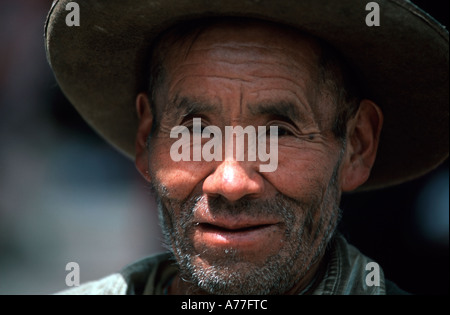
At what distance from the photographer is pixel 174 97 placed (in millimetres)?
2100

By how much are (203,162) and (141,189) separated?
323 centimetres

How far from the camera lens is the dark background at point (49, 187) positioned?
4.93m

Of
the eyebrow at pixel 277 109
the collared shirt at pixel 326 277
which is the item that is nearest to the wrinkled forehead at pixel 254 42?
the eyebrow at pixel 277 109

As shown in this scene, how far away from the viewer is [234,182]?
1.85 meters

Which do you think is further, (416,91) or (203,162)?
(416,91)

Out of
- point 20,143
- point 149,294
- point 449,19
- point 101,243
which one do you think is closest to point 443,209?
point 449,19

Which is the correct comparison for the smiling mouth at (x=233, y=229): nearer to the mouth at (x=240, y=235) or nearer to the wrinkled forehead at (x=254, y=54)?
the mouth at (x=240, y=235)

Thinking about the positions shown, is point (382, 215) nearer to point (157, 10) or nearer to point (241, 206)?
point (241, 206)

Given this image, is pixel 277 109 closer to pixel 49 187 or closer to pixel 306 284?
pixel 306 284

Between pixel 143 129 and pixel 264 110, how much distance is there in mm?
716

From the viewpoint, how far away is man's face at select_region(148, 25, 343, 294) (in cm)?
192

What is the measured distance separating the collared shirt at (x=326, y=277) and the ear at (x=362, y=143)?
0.28m

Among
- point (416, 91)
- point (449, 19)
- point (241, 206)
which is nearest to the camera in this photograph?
point (241, 206)
